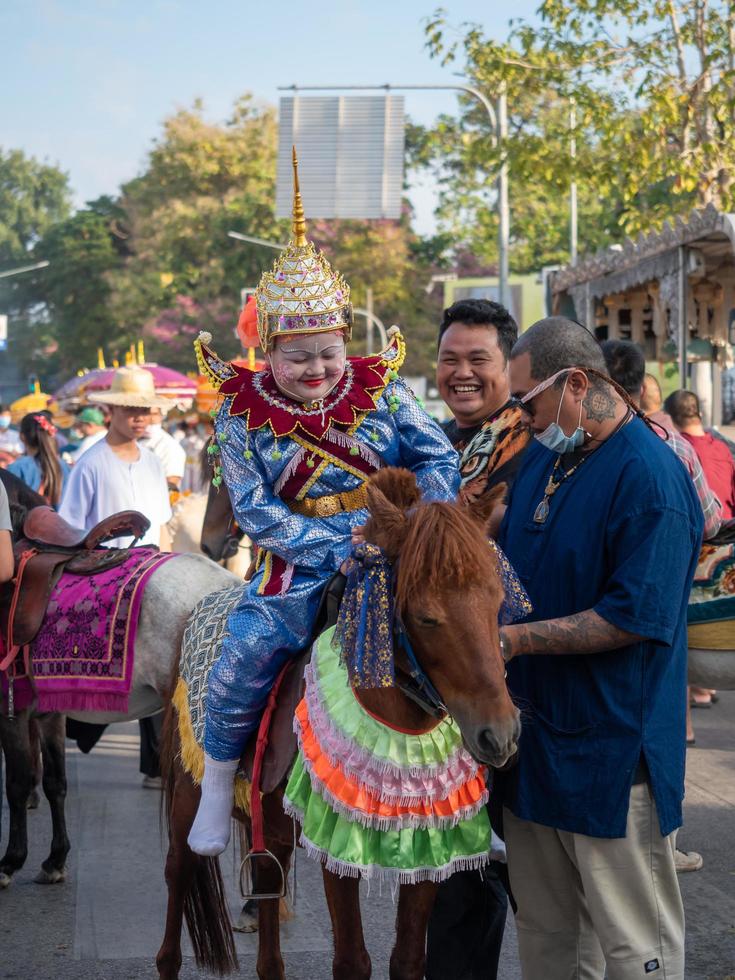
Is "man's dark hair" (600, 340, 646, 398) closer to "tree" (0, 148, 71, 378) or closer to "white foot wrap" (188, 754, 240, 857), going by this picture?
"white foot wrap" (188, 754, 240, 857)

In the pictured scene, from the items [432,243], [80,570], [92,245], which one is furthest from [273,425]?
[92,245]

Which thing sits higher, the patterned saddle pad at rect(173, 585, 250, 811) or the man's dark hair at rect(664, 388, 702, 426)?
the man's dark hair at rect(664, 388, 702, 426)

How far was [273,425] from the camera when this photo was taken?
12.3 feet

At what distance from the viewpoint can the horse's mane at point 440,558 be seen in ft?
9.21

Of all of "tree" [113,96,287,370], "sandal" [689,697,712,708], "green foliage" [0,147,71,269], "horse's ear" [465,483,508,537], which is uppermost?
"green foliage" [0,147,71,269]

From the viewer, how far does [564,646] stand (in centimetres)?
292

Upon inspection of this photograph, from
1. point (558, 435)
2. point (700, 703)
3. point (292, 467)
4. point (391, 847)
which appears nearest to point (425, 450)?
point (292, 467)

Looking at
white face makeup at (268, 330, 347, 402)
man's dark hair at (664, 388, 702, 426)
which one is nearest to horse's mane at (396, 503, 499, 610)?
white face makeup at (268, 330, 347, 402)

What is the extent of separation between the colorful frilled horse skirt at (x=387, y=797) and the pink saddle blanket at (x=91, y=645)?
8.19ft

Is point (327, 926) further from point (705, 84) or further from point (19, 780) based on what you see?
point (705, 84)

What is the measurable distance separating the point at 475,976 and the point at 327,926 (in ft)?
4.71

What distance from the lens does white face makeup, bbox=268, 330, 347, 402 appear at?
149 inches

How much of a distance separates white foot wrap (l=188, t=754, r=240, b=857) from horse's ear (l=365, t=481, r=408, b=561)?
117cm

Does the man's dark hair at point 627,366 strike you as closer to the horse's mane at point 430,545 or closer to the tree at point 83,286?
the horse's mane at point 430,545
